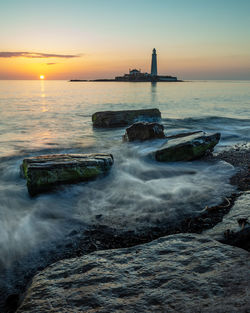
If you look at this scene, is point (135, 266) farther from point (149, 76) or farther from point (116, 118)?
point (149, 76)

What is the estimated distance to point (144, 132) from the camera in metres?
9.23

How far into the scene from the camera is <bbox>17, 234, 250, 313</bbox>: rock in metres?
1.73

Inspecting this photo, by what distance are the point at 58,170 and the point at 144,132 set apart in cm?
497

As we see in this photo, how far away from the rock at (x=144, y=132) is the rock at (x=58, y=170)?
154 inches

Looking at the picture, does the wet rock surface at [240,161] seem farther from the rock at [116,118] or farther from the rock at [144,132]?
the rock at [116,118]

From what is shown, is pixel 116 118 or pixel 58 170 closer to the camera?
pixel 58 170

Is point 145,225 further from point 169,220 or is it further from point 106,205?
point 106,205

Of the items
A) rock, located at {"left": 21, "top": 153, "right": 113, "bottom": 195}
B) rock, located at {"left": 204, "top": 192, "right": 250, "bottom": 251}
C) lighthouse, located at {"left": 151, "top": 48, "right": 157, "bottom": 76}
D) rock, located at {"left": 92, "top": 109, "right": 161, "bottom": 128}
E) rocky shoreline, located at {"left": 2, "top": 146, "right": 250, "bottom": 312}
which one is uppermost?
lighthouse, located at {"left": 151, "top": 48, "right": 157, "bottom": 76}

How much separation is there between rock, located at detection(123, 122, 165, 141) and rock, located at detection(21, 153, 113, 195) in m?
3.92

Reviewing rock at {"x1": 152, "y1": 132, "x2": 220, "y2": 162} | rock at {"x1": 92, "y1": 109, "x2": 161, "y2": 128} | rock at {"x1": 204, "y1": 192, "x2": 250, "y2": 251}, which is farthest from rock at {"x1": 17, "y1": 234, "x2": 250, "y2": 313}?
rock at {"x1": 92, "y1": 109, "x2": 161, "y2": 128}

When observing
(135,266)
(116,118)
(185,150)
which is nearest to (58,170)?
(135,266)

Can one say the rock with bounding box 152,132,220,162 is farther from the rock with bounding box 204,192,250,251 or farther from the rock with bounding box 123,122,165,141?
the rock with bounding box 204,192,250,251

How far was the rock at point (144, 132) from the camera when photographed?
30.2ft

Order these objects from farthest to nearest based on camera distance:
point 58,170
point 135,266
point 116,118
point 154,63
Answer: point 154,63, point 116,118, point 58,170, point 135,266
